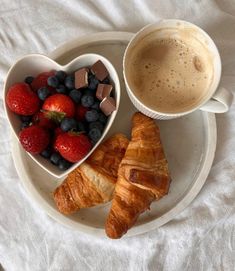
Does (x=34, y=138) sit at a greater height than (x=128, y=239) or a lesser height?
greater

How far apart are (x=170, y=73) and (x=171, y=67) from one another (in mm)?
15

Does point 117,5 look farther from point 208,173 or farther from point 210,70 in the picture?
point 208,173

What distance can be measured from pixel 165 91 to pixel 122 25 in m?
0.25

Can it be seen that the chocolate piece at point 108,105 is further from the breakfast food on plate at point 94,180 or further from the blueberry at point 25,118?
the blueberry at point 25,118

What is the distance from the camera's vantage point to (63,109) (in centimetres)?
99

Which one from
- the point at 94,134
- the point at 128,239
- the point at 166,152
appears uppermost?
the point at 94,134

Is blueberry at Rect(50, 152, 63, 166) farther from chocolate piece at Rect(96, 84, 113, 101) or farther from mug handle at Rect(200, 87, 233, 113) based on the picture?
mug handle at Rect(200, 87, 233, 113)

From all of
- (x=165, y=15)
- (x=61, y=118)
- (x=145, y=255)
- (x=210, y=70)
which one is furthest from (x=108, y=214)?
(x=165, y=15)

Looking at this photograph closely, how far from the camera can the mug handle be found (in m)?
0.93

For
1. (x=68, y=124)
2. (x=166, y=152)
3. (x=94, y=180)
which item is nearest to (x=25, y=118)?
(x=68, y=124)

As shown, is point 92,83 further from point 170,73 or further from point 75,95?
point 170,73

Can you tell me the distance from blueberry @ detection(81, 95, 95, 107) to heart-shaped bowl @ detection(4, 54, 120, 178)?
0.19 ft

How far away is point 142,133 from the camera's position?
1001mm

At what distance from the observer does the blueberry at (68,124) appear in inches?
38.6
